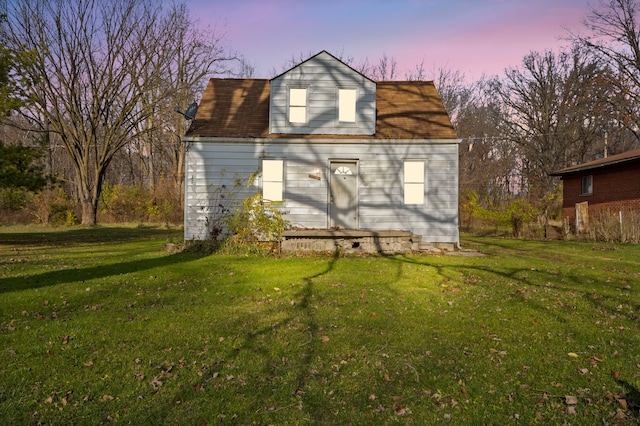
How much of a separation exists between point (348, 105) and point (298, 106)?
5.91ft

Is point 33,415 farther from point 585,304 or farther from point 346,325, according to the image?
point 585,304

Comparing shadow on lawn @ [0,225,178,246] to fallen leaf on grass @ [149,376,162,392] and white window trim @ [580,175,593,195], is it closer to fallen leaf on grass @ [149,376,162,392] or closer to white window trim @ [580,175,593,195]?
fallen leaf on grass @ [149,376,162,392]

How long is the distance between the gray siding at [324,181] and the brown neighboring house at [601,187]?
415 inches

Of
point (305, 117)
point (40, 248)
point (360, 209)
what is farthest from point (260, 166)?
point (40, 248)

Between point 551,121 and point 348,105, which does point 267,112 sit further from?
point 551,121

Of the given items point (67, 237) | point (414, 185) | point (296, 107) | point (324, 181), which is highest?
point (296, 107)

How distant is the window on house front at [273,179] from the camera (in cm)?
1449

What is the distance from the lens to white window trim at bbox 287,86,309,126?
48.5ft

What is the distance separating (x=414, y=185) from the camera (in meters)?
14.7

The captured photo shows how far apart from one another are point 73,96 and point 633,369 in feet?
97.5

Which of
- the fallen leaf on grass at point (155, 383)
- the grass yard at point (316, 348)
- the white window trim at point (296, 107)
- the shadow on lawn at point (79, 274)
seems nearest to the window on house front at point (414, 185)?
the white window trim at point (296, 107)

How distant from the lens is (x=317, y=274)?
9.50 meters

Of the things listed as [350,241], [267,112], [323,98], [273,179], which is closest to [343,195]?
[350,241]

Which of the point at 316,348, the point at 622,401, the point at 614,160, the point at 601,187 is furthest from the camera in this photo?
the point at 601,187
